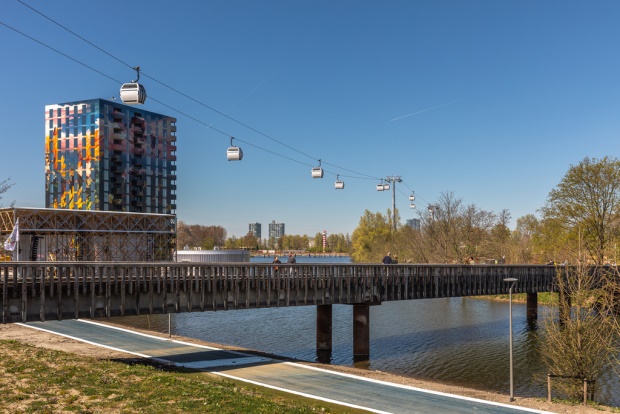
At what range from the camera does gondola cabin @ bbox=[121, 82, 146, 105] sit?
69.2 ft

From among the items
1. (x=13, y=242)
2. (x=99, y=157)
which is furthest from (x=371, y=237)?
(x=13, y=242)

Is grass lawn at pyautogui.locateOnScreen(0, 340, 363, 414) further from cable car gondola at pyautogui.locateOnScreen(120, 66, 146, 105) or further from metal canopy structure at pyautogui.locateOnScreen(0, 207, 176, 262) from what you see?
metal canopy structure at pyautogui.locateOnScreen(0, 207, 176, 262)

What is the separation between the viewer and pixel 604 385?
2962cm

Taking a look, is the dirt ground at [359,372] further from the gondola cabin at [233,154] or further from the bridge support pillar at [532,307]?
the bridge support pillar at [532,307]

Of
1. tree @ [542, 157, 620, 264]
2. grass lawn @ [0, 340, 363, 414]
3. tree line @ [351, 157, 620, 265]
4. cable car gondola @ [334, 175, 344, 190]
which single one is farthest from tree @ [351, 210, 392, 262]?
grass lawn @ [0, 340, 363, 414]

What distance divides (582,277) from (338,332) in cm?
2323

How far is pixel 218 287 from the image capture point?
30.1 metres

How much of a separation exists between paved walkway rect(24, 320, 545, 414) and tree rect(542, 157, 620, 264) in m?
54.0

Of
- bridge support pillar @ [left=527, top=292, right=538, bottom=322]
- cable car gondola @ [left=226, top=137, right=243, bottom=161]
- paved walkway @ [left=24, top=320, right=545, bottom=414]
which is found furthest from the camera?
bridge support pillar @ [left=527, top=292, right=538, bottom=322]

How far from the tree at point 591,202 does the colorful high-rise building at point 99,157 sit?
4060 inches

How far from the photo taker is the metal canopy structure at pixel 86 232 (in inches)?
2653

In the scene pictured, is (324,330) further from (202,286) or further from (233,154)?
(233,154)

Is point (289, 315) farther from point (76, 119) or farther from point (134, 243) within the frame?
point (76, 119)

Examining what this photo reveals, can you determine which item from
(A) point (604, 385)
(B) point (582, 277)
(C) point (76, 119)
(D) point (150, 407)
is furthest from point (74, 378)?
(C) point (76, 119)
